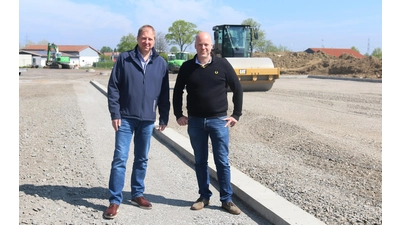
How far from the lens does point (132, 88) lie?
4531mm

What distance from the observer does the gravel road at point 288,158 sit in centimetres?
483

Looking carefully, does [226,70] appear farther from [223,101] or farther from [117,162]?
[117,162]

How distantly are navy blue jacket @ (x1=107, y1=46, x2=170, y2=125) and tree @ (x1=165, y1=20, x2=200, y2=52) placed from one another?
8848 cm

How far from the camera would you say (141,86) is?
15.0 ft

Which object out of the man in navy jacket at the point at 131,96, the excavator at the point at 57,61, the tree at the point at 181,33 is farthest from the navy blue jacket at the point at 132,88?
the tree at the point at 181,33

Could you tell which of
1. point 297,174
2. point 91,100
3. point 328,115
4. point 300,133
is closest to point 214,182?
point 297,174

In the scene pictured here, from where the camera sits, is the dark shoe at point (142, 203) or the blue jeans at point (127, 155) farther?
the dark shoe at point (142, 203)

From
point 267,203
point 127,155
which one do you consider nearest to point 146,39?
point 127,155

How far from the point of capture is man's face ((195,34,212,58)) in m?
4.41

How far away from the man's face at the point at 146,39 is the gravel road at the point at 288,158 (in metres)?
1.79

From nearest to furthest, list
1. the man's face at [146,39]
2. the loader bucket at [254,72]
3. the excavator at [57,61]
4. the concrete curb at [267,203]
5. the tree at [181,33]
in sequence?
the concrete curb at [267,203]
the man's face at [146,39]
the loader bucket at [254,72]
the excavator at [57,61]
the tree at [181,33]

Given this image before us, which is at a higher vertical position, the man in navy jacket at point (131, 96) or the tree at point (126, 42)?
the tree at point (126, 42)

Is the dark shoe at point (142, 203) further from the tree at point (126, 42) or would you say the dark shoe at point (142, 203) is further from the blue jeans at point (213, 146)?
the tree at point (126, 42)

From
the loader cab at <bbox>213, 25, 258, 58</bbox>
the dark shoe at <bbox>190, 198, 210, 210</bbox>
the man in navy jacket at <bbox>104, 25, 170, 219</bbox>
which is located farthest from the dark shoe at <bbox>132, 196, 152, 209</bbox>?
the loader cab at <bbox>213, 25, 258, 58</bbox>
